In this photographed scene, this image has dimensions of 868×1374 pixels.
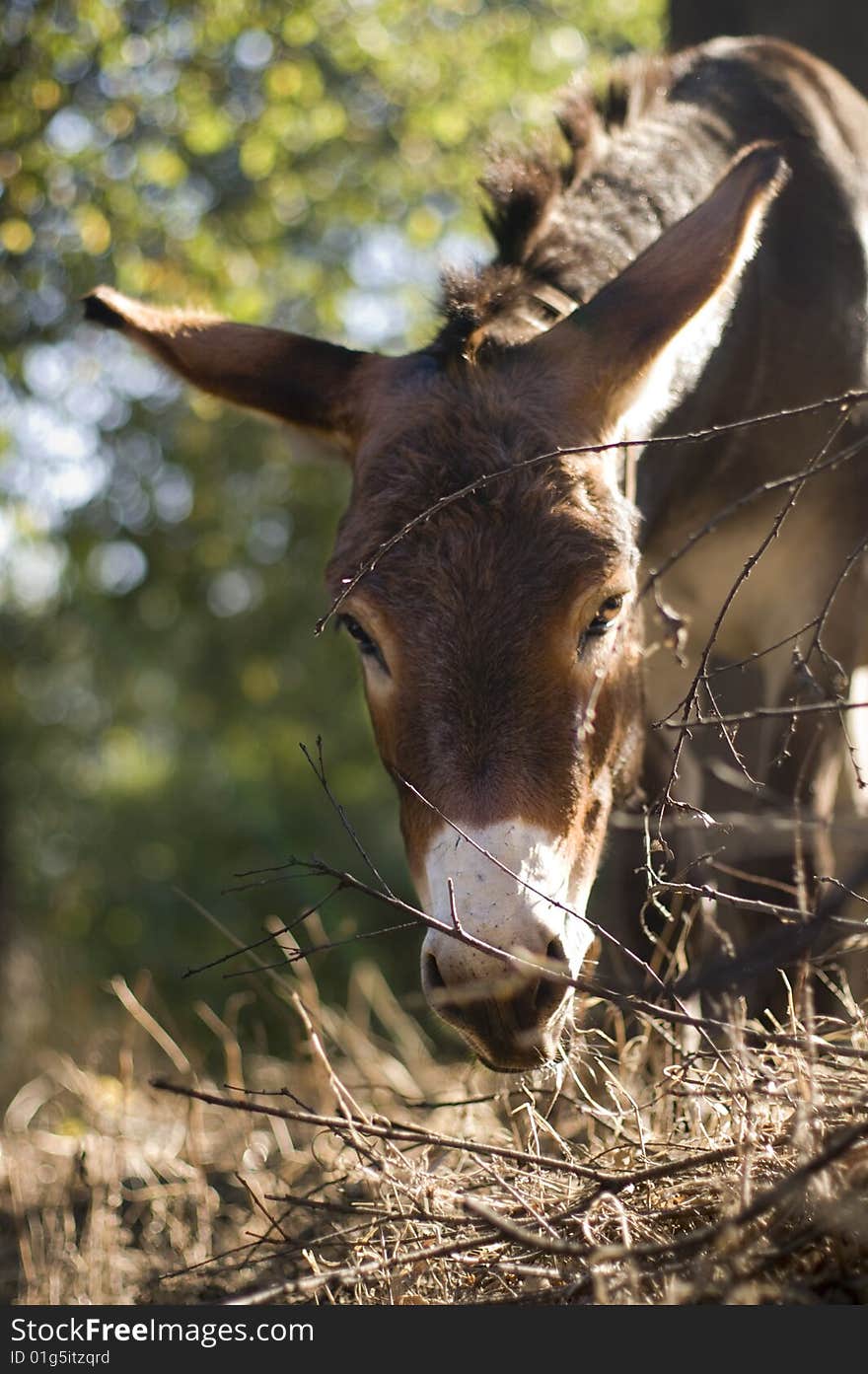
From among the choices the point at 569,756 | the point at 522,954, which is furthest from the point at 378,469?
the point at 522,954

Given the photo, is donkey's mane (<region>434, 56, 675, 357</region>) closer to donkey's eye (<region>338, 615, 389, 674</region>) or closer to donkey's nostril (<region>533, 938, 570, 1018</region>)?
donkey's eye (<region>338, 615, 389, 674</region>)

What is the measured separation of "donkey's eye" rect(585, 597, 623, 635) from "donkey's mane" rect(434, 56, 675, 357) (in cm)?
71

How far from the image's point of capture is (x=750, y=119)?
400 centimetres

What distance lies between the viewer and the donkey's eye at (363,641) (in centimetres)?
274

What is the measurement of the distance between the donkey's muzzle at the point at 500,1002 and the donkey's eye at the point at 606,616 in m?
0.73

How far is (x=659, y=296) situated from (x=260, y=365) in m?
0.99

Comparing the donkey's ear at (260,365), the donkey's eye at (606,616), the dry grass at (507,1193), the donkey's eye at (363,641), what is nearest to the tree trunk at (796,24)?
the donkey's ear at (260,365)

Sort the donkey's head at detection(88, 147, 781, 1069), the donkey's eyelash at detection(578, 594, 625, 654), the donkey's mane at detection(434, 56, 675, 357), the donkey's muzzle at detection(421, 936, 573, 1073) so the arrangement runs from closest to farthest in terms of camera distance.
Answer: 1. the donkey's muzzle at detection(421, 936, 573, 1073)
2. the donkey's head at detection(88, 147, 781, 1069)
3. the donkey's eyelash at detection(578, 594, 625, 654)
4. the donkey's mane at detection(434, 56, 675, 357)

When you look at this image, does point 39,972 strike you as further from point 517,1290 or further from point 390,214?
point 517,1290

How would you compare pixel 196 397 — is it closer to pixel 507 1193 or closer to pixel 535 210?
pixel 535 210

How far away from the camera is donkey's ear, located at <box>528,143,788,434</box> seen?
114 inches

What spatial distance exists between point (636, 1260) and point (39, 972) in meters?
8.08

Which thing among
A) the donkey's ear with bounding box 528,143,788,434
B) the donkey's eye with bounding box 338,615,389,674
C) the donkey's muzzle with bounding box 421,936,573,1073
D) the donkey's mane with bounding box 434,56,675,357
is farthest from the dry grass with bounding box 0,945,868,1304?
the donkey's mane with bounding box 434,56,675,357

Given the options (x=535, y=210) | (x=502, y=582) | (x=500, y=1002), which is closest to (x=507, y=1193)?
(x=500, y=1002)
